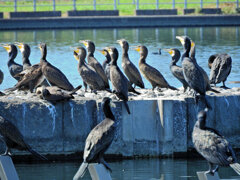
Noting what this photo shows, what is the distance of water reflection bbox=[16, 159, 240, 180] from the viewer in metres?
11.1

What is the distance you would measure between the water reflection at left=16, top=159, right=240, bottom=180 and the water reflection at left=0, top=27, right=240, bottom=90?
382 inches

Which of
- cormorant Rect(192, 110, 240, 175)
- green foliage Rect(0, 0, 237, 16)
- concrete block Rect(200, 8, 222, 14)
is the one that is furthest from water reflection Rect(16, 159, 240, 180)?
concrete block Rect(200, 8, 222, 14)

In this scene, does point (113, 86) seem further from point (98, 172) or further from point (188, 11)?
point (188, 11)

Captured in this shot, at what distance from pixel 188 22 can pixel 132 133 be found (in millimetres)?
25440

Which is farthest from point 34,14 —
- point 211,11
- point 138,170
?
point 138,170

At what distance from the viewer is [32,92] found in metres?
13.0

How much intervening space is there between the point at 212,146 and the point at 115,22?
2906 cm

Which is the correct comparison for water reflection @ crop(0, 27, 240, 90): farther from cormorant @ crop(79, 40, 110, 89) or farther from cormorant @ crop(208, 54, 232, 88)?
cormorant @ crop(208, 54, 232, 88)

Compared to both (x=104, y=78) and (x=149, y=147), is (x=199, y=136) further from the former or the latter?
(x=104, y=78)

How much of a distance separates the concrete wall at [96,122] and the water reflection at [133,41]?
9568 millimetres

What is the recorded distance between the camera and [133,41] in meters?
32.0

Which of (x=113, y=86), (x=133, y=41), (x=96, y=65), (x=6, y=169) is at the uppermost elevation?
(x=96, y=65)

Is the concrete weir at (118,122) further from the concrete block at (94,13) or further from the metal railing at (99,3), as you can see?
the concrete block at (94,13)

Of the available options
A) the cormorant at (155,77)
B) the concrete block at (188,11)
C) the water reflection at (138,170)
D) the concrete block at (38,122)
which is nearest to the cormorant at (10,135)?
the water reflection at (138,170)
